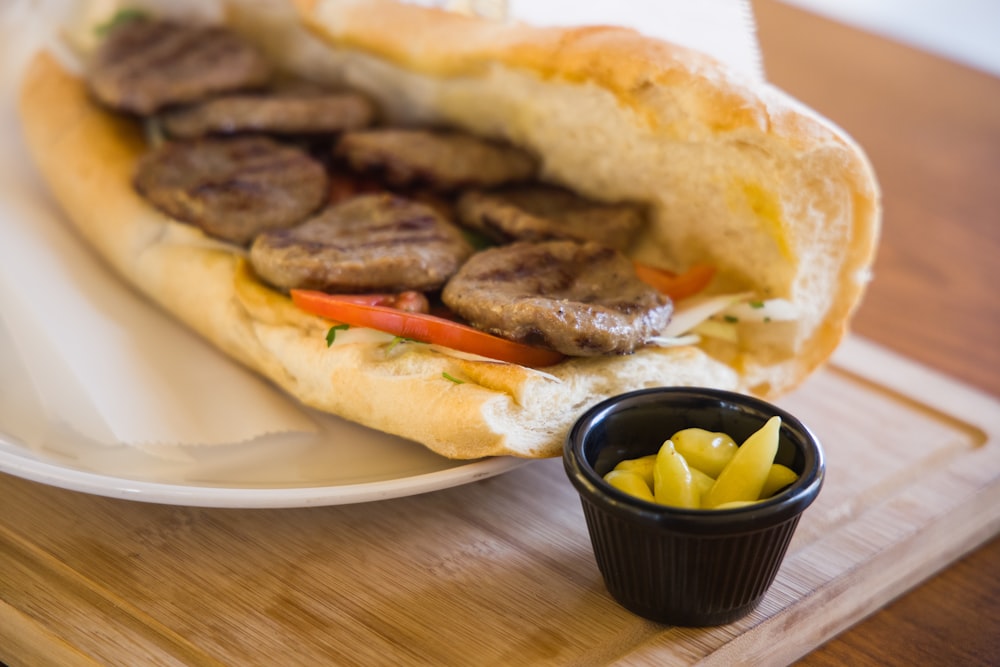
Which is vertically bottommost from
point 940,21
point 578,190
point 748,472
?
point 940,21

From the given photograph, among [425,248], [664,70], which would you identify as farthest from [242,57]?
[664,70]

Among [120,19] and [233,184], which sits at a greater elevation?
[120,19]

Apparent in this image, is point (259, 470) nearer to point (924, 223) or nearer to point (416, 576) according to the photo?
point (416, 576)

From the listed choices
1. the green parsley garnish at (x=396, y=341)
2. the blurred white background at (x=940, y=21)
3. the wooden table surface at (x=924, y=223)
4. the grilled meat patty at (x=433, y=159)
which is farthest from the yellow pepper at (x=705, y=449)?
the blurred white background at (x=940, y=21)

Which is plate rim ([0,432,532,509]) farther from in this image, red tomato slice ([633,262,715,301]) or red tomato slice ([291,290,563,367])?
red tomato slice ([633,262,715,301])

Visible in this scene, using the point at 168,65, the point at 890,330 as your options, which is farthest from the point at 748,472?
the point at 168,65

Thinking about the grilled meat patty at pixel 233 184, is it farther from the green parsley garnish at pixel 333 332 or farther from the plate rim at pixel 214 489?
the plate rim at pixel 214 489
